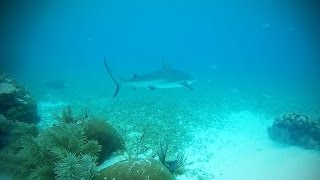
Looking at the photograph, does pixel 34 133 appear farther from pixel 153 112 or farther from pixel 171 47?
pixel 171 47

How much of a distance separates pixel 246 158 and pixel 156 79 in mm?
6188

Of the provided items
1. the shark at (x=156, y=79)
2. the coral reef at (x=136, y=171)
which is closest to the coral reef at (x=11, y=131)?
the coral reef at (x=136, y=171)

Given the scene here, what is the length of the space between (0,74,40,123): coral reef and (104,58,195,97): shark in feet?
12.1

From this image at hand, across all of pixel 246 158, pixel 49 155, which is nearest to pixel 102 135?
pixel 49 155

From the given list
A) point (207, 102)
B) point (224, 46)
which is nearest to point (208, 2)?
point (224, 46)

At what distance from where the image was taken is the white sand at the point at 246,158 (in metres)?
8.48

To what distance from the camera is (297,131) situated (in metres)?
11.9

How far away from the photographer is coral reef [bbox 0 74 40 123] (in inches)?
393

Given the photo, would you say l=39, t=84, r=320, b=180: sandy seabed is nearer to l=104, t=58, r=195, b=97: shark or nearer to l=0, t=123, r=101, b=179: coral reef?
l=0, t=123, r=101, b=179: coral reef

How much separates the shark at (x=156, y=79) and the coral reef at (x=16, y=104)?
145 inches

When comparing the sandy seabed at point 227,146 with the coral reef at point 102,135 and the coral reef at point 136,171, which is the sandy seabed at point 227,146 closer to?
the coral reef at point 102,135

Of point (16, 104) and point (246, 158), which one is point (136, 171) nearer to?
point (246, 158)

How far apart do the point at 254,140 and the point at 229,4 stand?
90.6 meters

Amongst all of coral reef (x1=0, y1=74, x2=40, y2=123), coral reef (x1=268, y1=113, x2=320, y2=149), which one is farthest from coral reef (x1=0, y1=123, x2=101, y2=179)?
coral reef (x1=268, y1=113, x2=320, y2=149)
